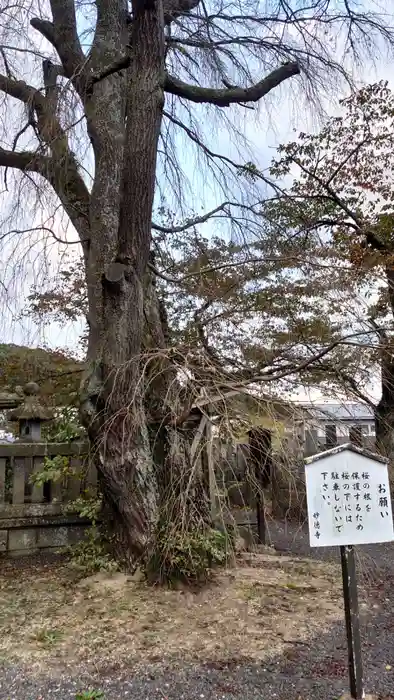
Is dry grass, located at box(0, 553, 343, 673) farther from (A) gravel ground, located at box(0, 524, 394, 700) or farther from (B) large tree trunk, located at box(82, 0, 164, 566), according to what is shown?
(B) large tree trunk, located at box(82, 0, 164, 566)

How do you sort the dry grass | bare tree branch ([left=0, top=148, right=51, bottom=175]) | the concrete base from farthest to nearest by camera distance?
the concrete base, bare tree branch ([left=0, top=148, right=51, bottom=175]), the dry grass

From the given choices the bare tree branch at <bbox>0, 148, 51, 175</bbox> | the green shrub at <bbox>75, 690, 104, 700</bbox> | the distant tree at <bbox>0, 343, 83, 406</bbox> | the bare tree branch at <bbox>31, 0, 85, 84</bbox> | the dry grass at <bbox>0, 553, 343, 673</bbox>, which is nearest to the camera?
the green shrub at <bbox>75, 690, 104, 700</bbox>

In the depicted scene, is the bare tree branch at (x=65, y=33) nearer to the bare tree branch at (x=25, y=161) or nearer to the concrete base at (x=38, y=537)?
the bare tree branch at (x=25, y=161)

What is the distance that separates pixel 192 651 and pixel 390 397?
319 inches

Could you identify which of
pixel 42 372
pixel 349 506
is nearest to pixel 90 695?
pixel 349 506

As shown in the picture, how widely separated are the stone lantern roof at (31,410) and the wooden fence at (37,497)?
16.1 inches

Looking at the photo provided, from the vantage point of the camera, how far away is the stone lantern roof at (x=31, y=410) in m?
6.42

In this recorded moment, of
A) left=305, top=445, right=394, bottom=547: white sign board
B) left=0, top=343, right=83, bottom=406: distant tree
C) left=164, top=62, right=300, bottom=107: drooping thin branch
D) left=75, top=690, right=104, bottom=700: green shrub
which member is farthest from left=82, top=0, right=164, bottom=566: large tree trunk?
left=0, top=343, right=83, bottom=406: distant tree

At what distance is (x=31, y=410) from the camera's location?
21.1 ft

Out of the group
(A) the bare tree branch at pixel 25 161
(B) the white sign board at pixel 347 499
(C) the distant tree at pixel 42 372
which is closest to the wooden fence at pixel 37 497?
(C) the distant tree at pixel 42 372

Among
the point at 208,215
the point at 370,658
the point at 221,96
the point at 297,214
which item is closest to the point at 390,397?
the point at 297,214

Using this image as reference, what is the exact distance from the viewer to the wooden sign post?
2.85 metres

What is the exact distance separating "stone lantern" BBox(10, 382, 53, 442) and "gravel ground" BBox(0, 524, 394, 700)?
3.50 metres

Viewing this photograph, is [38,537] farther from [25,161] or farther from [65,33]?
[65,33]
